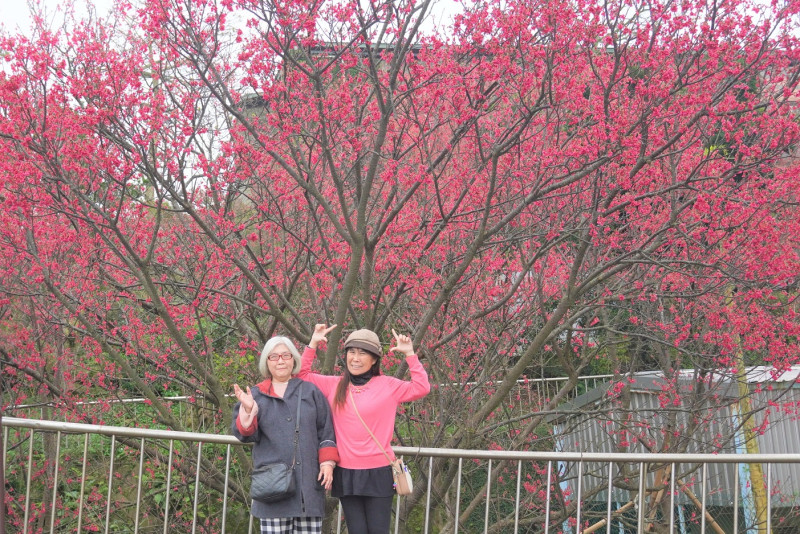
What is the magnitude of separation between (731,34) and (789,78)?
69 cm

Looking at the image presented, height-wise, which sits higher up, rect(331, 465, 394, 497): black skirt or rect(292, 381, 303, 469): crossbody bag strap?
rect(292, 381, 303, 469): crossbody bag strap

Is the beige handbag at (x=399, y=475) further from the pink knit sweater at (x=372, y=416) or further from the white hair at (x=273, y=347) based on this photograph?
the white hair at (x=273, y=347)

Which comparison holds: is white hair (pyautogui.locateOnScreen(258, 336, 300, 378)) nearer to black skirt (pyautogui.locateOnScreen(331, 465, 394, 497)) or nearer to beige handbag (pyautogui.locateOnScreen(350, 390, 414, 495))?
beige handbag (pyautogui.locateOnScreen(350, 390, 414, 495))

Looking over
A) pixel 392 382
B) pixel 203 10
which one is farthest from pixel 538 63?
pixel 392 382

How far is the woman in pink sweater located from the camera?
4.05 metres

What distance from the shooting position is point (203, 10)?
571cm

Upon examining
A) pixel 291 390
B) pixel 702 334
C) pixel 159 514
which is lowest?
pixel 159 514

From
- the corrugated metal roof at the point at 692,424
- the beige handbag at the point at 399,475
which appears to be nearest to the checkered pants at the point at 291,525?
the beige handbag at the point at 399,475

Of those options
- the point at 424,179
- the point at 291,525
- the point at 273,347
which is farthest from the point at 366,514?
the point at 424,179

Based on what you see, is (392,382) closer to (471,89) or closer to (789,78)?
(471,89)

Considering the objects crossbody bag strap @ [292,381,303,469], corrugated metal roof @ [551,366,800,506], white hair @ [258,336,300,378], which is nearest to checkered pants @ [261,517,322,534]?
crossbody bag strap @ [292,381,303,469]

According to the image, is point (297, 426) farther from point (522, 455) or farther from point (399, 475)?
point (522, 455)

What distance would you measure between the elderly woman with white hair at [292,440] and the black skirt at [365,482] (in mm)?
86

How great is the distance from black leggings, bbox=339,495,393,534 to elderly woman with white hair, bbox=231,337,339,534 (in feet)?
0.48
